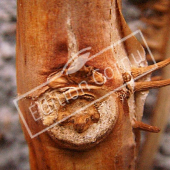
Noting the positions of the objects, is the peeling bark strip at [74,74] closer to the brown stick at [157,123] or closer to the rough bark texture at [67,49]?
the rough bark texture at [67,49]

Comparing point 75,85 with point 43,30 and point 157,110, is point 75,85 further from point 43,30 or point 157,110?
point 157,110

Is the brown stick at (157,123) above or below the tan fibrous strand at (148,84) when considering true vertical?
below

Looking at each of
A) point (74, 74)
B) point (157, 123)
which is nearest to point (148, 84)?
point (74, 74)

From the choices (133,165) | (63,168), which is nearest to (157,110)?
(133,165)

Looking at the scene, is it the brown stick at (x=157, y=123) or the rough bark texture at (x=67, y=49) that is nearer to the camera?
the rough bark texture at (x=67, y=49)

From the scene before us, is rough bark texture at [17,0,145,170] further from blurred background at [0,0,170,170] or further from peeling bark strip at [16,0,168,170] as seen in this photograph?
blurred background at [0,0,170,170]

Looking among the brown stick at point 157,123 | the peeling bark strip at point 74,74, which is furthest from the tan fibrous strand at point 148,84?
the brown stick at point 157,123

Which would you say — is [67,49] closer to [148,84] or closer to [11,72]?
[148,84]
